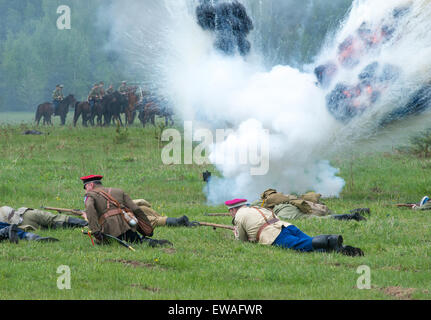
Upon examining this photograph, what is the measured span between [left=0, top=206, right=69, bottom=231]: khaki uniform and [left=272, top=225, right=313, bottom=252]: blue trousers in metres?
3.83

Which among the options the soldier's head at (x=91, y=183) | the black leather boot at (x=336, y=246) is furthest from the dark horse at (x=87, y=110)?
the black leather boot at (x=336, y=246)

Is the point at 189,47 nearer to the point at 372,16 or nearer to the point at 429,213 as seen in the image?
the point at 372,16

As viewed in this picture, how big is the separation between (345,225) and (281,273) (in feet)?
12.0

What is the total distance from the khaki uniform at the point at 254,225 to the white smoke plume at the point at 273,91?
4425mm

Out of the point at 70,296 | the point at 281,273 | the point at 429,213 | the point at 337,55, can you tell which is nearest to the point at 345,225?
the point at 429,213

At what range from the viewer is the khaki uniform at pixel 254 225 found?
32.4 ft

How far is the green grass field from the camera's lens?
7379 mm

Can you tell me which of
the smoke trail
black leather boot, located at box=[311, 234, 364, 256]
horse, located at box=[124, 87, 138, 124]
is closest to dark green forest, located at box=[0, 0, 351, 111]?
horse, located at box=[124, 87, 138, 124]

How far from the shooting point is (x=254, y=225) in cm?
1003

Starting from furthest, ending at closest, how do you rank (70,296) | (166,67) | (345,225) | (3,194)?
(166,67), (3,194), (345,225), (70,296)

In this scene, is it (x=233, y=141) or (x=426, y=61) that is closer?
(x=426, y=61)

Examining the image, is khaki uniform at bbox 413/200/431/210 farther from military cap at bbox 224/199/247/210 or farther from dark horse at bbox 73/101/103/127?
dark horse at bbox 73/101/103/127

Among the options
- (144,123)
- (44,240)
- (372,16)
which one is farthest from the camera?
(144,123)

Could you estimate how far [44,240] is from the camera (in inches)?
393
